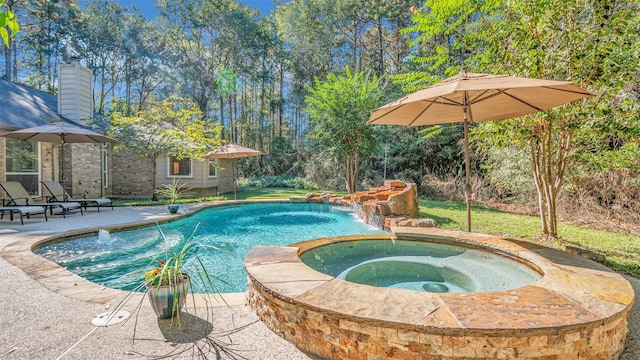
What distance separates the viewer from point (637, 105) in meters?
5.20

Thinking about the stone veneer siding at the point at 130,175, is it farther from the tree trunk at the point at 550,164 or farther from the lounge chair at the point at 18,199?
the tree trunk at the point at 550,164

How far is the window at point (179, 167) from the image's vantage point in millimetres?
14219

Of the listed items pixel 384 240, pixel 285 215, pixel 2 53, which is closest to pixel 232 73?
pixel 2 53

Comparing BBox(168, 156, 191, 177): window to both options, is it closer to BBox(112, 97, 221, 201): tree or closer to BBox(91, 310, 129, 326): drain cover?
BBox(112, 97, 221, 201): tree

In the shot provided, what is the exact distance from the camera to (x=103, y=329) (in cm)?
232

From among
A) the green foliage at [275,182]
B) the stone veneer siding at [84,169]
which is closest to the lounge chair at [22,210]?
the stone veneer siding at [84,169]

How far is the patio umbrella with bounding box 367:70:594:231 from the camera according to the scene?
3.07 meters

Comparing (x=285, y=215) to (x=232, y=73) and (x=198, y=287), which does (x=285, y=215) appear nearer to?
(x=198, y=287)

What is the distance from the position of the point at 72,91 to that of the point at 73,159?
2562 mm

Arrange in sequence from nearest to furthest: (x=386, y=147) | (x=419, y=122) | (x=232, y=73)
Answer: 1. (x=419, y=122)
2. (x=386, y=147)
3. (x=232, y=73)

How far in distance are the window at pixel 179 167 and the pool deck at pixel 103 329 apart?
37.2ft

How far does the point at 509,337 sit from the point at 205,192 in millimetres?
14915

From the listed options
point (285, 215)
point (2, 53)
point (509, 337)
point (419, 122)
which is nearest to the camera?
point (509, 337)

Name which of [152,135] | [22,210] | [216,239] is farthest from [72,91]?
[216,239]
